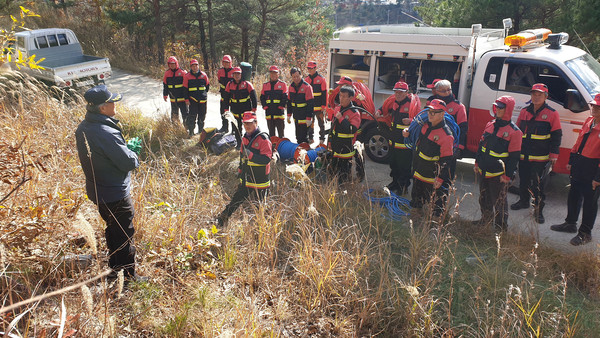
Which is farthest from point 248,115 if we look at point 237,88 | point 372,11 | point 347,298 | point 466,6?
point 372,11

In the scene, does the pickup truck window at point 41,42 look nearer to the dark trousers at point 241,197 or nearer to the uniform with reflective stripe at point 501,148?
the dark trousers at point 241,197

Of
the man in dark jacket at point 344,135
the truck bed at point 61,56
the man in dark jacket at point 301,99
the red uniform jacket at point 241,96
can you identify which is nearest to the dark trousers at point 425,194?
the man in dark jacket at point 344,135

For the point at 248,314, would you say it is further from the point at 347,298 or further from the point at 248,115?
the point at 248,115

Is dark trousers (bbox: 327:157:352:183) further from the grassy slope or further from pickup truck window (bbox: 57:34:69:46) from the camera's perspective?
pickup truck window (bbox: 57:34:69:46)

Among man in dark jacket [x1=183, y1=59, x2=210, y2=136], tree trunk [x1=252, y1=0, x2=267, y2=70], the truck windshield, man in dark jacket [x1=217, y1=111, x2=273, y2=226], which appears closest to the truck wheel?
the truck windshield

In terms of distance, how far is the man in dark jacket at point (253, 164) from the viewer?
4637 millimetres

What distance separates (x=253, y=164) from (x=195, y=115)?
431 centimetres

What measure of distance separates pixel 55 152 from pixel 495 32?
7.82 metres

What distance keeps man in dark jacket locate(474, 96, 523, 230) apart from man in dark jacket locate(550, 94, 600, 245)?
0.71 metres

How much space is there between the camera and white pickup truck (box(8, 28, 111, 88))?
35.0 feet

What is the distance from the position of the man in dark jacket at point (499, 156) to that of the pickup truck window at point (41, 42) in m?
12.8

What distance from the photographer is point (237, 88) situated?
7.65 meters

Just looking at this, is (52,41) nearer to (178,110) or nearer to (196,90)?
(178,110)

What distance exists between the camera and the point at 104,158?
3.24 metres
